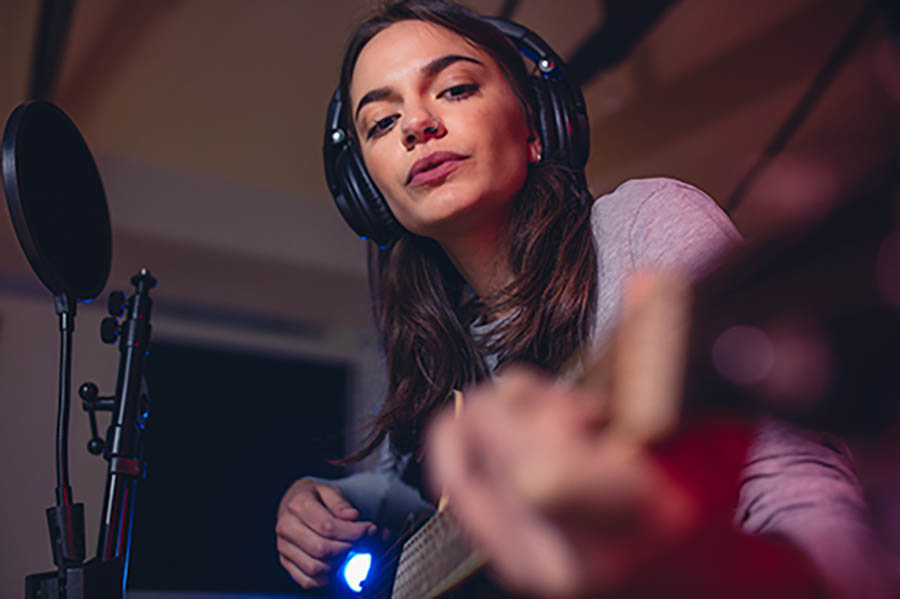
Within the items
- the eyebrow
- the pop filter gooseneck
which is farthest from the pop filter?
the eyebrow

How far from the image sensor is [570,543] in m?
0.31

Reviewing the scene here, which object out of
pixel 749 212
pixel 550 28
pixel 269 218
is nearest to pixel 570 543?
pixel 550 28

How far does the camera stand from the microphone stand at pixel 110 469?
0.88 metres

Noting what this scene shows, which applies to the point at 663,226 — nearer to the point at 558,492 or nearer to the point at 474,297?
the point at 474,297

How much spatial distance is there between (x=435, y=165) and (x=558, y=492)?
0.78 metres

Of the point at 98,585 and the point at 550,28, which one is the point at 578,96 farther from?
the point at 550,28

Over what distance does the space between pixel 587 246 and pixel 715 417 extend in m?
0.67

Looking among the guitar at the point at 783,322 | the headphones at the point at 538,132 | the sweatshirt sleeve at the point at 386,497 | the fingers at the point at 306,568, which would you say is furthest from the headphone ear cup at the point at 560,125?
the guitar at the point at 783,322

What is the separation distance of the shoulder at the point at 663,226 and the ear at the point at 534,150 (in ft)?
0.64

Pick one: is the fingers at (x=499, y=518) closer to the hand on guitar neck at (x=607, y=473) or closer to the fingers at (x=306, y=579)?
the hand on guitar neck at (x=607, y=473)

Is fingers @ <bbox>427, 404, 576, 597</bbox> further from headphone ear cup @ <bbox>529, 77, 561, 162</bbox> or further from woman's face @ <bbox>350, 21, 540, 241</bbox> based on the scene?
headphone ear cup @ <bbox>529, 77, 561, 162</bbox>

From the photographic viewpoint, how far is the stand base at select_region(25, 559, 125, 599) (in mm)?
854

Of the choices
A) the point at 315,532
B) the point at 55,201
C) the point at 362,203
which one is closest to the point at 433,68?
the point at 362,203

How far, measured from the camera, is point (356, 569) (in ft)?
3.30
